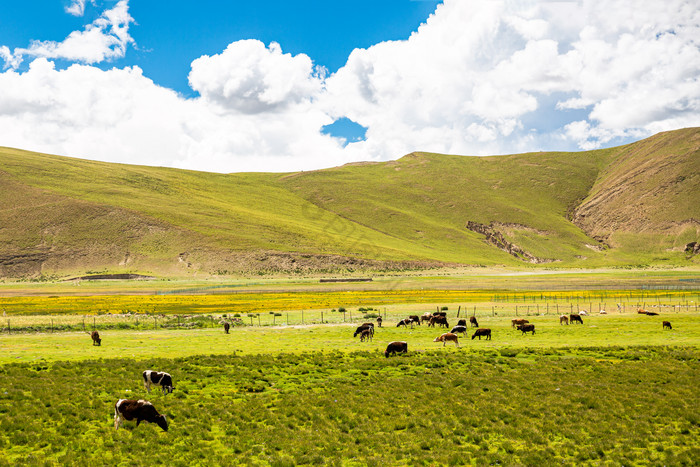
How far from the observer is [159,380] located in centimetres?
2116

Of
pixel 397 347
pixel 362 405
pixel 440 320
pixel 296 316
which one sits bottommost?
pixel 296 316

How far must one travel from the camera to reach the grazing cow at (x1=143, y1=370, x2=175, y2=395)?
69.2ft

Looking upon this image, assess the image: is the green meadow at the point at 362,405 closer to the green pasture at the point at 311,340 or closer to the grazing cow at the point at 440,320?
the green pasture at the point at 311,340

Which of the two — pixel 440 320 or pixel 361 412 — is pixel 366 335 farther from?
pixel 361 412

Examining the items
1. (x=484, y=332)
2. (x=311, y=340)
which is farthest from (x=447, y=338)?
(x=311, y=340)

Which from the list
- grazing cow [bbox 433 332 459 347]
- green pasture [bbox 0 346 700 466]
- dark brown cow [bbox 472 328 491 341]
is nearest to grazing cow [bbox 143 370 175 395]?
green pasture [bbox 0 346 700 466]

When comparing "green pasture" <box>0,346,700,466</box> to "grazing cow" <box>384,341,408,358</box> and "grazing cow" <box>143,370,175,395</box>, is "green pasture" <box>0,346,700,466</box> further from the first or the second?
"grazing cow" <box>384,341,408,358</box>

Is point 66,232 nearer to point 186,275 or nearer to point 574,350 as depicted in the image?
point 186,275

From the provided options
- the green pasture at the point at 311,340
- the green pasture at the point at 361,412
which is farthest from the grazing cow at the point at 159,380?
the green pasture at the point at 311,340

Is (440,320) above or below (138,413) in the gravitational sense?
below

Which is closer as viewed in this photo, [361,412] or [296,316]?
[361,412]

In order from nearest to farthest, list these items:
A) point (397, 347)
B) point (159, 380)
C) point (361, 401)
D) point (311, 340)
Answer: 1. point (361, 401)
2. point (159, 380)
3. point (397, 347)
4. point (311, 340)

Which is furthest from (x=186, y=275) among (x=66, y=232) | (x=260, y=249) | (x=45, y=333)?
(x=45, y=333)

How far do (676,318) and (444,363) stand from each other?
37.3m
